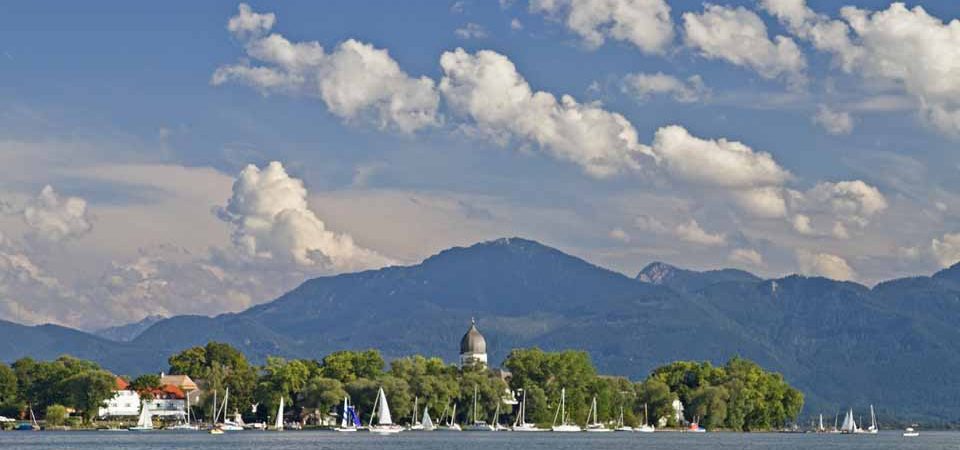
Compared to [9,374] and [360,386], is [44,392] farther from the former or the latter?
[360,386]

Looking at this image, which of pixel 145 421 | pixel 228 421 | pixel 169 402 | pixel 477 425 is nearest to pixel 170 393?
pixel 169 402

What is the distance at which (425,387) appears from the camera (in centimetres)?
16262

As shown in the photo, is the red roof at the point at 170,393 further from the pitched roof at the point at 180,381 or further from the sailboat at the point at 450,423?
the sailboat at the point at 450,423

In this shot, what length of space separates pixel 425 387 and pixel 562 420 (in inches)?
833

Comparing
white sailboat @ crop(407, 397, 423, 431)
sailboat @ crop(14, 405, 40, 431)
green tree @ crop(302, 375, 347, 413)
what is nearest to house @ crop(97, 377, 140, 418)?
sailboat @ crop(14, 405, 40, 431)

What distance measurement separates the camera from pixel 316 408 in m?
164

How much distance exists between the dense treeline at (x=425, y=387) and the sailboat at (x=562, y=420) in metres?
0.83

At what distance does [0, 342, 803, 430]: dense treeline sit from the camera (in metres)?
161

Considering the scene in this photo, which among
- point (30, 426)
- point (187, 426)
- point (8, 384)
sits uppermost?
point (8, 384)

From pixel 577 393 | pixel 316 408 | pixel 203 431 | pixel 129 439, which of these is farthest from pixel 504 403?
pixel 129 439

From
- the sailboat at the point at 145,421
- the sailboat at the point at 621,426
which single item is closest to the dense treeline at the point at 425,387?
the sailboat at the point at 621,426

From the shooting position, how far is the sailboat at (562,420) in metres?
170

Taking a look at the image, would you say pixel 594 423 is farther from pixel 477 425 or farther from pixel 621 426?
pixel 477 425

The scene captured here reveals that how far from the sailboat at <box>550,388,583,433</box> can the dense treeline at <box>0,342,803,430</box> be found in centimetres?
83
